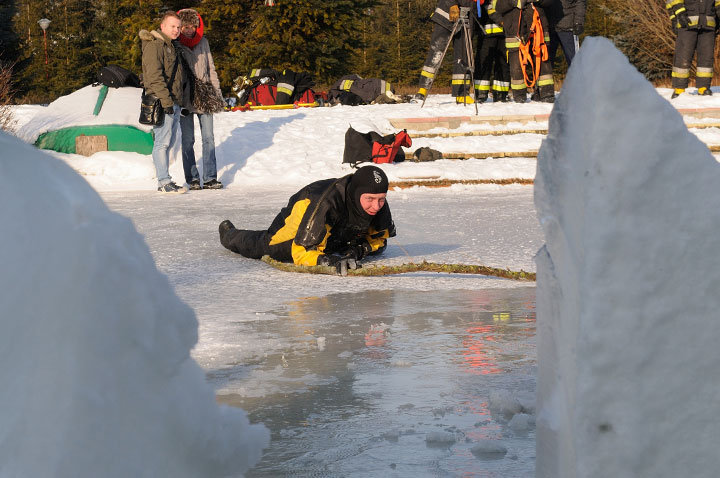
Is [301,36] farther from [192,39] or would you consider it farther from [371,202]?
[371,202]

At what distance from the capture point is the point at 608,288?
1.50 m

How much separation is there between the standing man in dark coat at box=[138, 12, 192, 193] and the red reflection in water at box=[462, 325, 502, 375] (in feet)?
23.1

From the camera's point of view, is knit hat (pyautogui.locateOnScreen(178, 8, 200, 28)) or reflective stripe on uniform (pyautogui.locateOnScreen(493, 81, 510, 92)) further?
reflective stripe on uniform (pyautogui.locateOnScreen(493, 81, 510, 92))

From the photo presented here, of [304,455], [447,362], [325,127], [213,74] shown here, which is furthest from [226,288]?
[325,127]

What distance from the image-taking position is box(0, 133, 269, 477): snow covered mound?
4.76ft

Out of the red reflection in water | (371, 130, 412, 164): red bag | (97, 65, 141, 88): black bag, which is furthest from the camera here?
(97, 65, 141, 88): black bag

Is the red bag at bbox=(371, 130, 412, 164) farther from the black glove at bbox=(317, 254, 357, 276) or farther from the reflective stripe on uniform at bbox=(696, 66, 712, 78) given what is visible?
the reflective stripe on uniform at bbox=(696, 66, 712, 78)

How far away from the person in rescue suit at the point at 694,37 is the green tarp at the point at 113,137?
9.16 meters

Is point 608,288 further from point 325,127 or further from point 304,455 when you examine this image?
point 325,127

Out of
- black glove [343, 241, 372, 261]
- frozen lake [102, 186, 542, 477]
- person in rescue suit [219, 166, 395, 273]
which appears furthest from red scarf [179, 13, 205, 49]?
black glove [343, 241, 372, 261]

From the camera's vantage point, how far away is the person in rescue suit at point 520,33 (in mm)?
15352

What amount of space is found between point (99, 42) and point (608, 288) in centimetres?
4210

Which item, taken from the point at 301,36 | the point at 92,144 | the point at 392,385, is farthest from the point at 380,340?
the point at 301,36

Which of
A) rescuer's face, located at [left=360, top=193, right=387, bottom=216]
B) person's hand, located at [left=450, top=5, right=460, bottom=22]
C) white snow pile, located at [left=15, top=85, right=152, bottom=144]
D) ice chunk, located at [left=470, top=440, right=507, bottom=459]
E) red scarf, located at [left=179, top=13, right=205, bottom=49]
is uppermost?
person's hand, located at [left=450, top=5, right=460, bottom=22]
